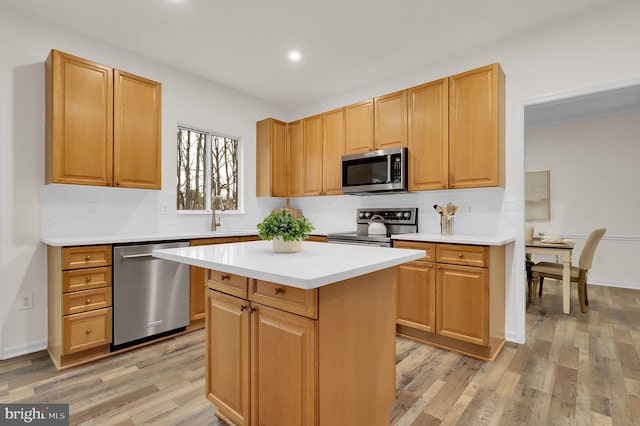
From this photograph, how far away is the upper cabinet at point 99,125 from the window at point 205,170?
2.22 ft

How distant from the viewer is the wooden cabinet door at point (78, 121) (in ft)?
8.18

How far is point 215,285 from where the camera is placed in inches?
66.7

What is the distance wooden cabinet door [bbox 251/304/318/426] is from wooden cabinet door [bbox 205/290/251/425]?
0.06 m

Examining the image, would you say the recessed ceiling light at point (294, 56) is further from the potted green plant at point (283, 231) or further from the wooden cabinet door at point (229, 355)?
the wooden cabinet door at point (229, 355)

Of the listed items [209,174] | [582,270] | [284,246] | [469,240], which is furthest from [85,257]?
[582,270]

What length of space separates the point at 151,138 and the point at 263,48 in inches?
54.6

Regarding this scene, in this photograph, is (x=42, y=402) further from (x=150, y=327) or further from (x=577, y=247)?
(x=577, y=247)

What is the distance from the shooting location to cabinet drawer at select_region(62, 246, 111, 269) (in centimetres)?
234

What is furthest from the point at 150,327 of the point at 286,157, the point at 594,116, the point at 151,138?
the point at 594,116

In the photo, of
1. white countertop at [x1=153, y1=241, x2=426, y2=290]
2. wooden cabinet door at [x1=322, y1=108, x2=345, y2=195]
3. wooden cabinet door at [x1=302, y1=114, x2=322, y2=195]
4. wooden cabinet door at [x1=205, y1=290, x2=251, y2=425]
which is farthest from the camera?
wooden cabinet door at [x1=302, y1=114, x2=322, y2=195]

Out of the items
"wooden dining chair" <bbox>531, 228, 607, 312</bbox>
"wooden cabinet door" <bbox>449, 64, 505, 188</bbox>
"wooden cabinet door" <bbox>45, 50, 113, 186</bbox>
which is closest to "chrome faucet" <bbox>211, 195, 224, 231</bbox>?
"wooden cabinet door" <bbox>45, 50, 113, 186</bbox>

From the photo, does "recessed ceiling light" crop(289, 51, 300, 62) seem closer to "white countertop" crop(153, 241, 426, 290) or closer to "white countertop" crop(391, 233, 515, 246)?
"white countertop" crop(391, 233, 515, 246)

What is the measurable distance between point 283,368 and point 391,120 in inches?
112

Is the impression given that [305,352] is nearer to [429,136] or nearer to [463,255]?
[463,255]
